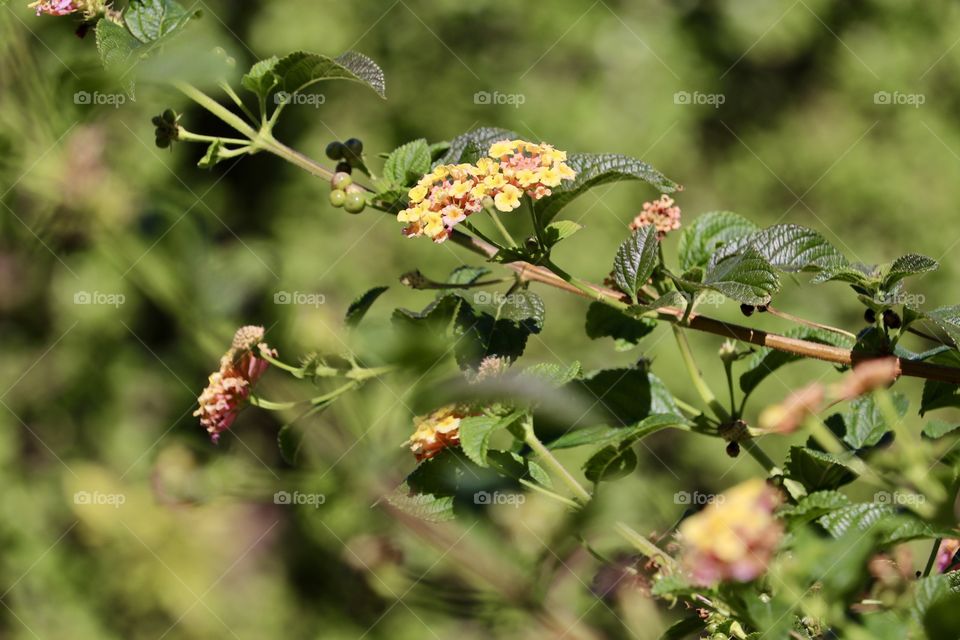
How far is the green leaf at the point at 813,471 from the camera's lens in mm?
772

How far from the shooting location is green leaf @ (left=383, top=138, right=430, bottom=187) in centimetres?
86

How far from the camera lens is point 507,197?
776mm

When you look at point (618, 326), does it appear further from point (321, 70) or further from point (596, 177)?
point (321, 70)

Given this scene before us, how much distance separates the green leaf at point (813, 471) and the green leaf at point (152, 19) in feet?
2.03

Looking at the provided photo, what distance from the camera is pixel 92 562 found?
2754 mm

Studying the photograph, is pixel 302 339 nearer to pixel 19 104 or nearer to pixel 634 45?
pixel 19 104
